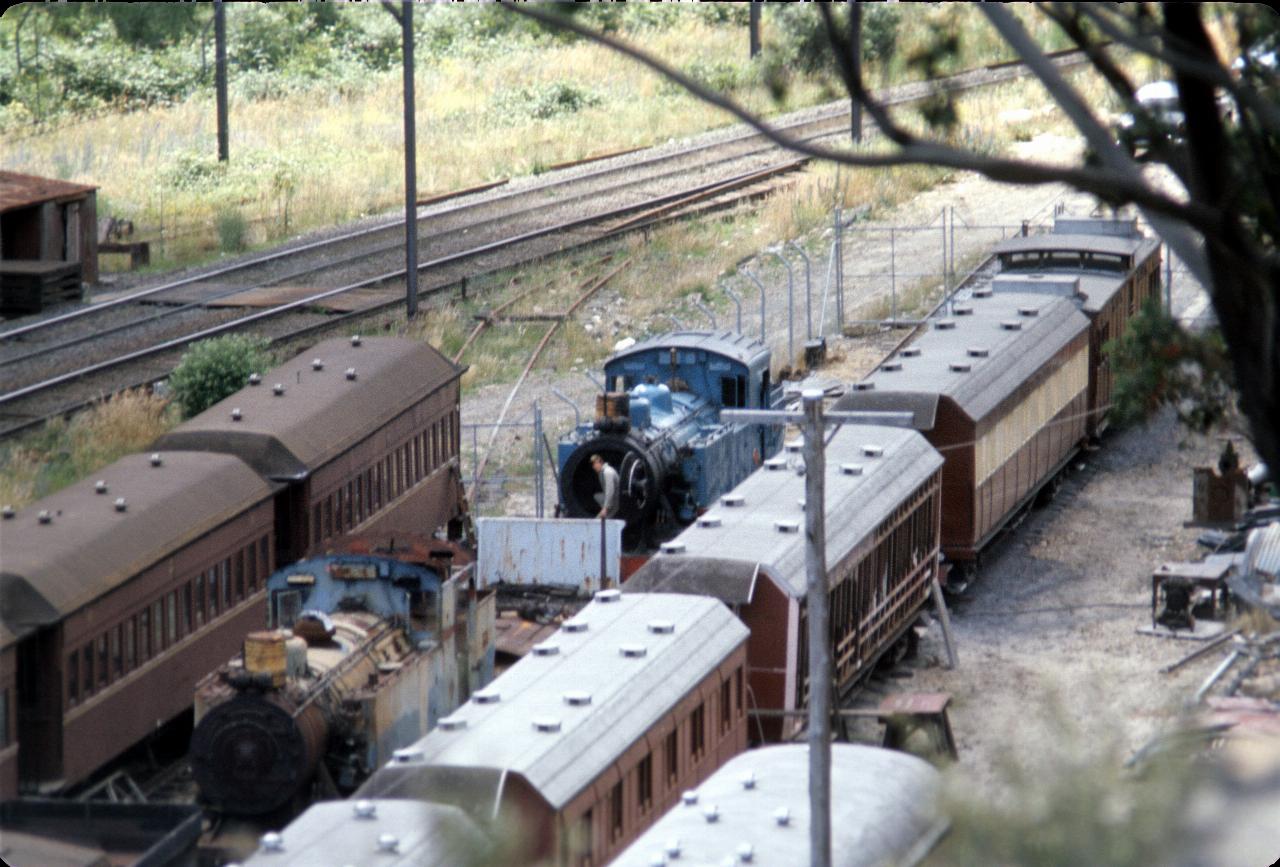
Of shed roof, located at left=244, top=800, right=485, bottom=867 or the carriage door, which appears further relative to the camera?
the carriage door

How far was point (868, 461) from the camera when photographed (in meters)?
20.0

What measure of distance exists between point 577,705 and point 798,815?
2.14 m

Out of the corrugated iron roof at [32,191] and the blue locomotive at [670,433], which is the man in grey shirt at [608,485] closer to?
the blue locomotive at [670,433]

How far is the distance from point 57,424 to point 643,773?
1422 cm

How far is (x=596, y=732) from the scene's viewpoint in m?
13.2

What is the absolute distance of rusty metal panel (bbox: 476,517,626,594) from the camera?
19.7m

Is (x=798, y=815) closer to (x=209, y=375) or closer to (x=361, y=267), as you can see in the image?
(x=209, y=375)

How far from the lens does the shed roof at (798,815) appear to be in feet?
36.8

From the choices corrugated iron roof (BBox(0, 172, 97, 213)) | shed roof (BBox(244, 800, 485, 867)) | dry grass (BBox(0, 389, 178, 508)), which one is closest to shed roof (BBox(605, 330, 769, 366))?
dry grass (BBox(0, 389, 178, 508))

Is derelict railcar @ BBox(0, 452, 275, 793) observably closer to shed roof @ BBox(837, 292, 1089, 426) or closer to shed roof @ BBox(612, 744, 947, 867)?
shed roof @ BBox(612, 744, 947, 867)

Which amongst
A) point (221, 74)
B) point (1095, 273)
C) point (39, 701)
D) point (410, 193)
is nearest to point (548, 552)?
point (39, 701)

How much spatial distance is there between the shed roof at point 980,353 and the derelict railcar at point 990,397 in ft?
0.05

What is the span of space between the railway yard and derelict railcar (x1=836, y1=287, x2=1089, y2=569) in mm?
87

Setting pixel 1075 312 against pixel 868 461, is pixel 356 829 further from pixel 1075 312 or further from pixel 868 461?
pixel 1075 312
